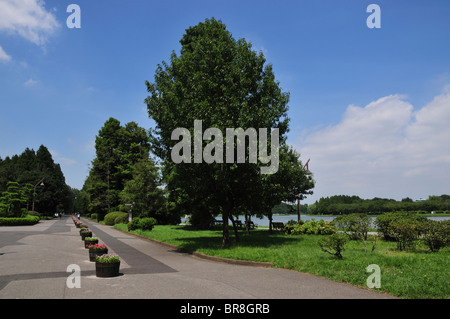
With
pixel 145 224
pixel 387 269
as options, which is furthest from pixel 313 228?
pixel 145 224

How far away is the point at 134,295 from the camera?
693cm

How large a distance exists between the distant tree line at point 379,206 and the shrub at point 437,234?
28436 mm

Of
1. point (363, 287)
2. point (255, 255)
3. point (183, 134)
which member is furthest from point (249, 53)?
point (363, 287)

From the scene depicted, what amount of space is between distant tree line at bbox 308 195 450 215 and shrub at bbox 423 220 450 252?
28436mm

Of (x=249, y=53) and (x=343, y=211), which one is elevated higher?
(x=249, y=53)

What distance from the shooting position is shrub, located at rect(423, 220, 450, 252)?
11.8 metres

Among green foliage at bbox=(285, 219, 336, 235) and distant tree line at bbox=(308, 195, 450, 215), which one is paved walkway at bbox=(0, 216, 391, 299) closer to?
green foliage at bbox=(285, 219, 336, 235)

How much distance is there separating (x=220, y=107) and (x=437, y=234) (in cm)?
1058

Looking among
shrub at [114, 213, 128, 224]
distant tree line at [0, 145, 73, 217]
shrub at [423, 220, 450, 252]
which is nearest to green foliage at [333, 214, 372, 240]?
shrub at [423, 220, 450, 252]

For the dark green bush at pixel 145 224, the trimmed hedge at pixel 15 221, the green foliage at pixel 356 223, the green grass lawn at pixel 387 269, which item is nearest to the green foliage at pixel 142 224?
the dark green bush at pixel 145 224

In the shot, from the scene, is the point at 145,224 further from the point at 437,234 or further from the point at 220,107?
the point at 437,234

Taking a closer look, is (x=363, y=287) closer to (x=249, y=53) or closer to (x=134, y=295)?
(x=134, y=295)
